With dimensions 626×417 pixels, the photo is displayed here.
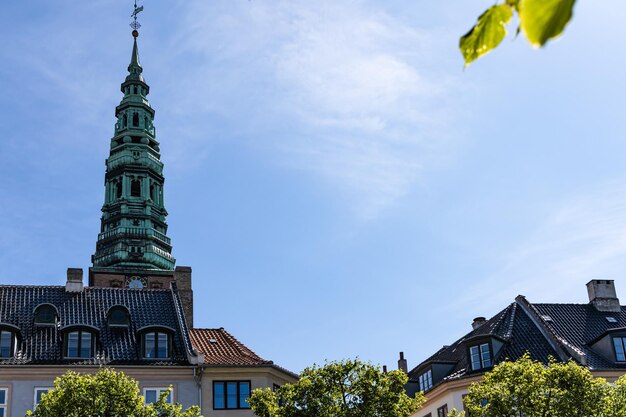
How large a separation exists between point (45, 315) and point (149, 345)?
556cm

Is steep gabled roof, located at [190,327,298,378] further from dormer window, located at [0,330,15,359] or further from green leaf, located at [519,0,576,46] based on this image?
green leaf, located at [519,0,576,46]

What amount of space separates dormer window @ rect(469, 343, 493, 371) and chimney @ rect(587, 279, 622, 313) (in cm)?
927

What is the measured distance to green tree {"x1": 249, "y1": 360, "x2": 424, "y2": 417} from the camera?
36.4 m

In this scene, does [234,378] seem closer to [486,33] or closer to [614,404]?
[614,404]

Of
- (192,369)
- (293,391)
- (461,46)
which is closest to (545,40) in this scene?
(461,46)

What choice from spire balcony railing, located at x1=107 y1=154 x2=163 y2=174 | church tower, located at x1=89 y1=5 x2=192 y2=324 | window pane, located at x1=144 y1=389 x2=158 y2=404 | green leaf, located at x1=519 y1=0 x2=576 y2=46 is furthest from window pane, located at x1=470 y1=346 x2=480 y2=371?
green leaf, located at x1=519 y1=0 x2=576 y2=46

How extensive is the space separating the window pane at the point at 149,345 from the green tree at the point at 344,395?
37.9 feet

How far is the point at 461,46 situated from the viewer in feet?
8.69

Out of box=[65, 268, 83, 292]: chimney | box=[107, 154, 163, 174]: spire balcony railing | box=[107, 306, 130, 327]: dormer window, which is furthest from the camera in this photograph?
box=[107, 154, 163, 174]: spire balcony railing

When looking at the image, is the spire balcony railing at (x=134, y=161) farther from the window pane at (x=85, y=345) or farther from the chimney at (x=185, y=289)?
the window pane at (x=85, y=345)

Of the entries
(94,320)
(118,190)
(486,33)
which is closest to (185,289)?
(94,320)

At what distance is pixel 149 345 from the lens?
48062mm

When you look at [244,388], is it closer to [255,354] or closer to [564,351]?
[255,354]

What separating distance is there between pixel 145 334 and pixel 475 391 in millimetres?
18261
